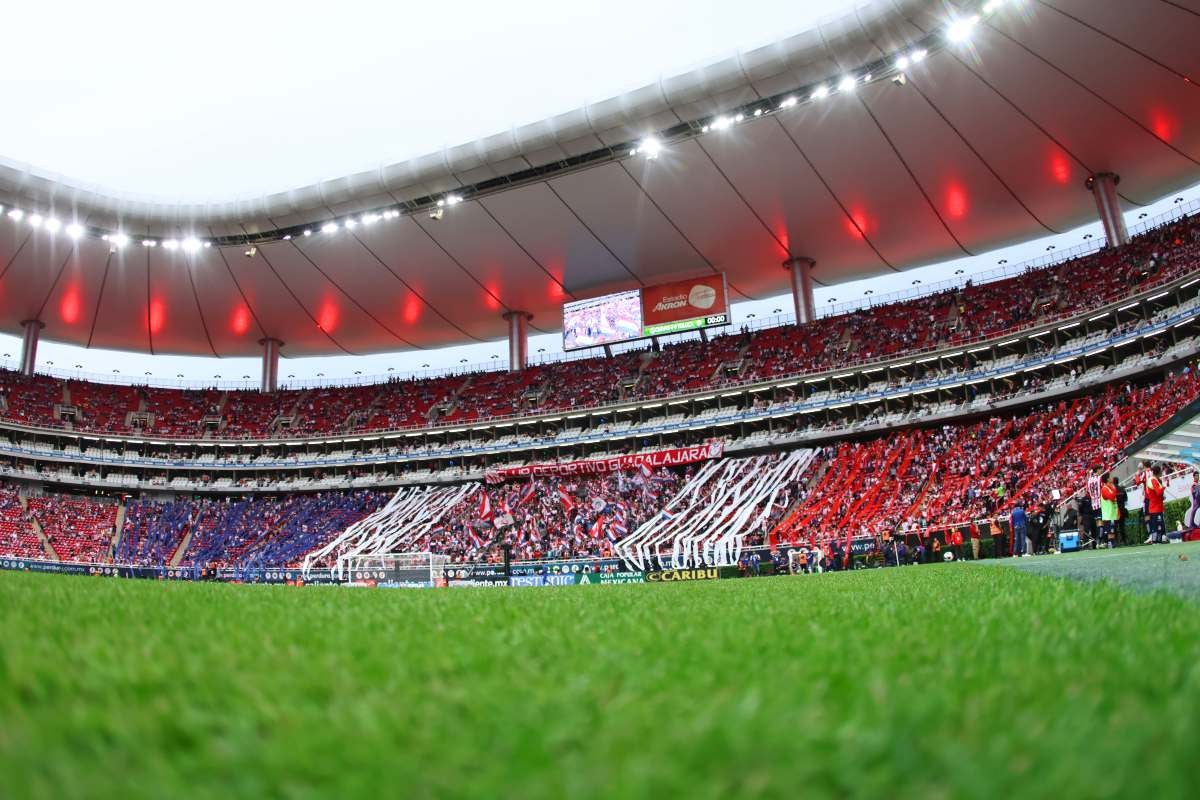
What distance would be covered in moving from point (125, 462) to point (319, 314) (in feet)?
50.3

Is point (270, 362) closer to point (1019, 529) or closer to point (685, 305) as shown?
point (685, 305)

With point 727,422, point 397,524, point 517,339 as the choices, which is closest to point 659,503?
point 727,422

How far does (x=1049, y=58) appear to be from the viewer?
27.6m

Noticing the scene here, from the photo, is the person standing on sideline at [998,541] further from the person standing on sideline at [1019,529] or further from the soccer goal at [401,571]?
the soccer goal at [401,571]

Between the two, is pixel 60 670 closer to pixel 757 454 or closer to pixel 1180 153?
pixel 757 454

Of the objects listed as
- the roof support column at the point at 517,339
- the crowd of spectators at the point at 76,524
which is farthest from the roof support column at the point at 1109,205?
the crowd of spectators at the point at 76,524

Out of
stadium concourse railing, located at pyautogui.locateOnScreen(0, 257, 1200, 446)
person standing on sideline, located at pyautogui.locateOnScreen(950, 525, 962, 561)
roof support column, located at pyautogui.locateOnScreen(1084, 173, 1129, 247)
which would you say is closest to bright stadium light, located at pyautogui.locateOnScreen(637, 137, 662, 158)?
stadium concourse railing, located at pyautogui.locateOnScreen(0, 257, 1200, 446)

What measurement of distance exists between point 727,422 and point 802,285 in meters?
9.55

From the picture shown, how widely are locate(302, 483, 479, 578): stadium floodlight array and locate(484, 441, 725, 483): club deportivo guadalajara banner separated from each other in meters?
2.53

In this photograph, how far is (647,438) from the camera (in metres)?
42.3

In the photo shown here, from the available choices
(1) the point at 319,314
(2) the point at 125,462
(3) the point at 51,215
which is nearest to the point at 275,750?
(3) the point at 51,215

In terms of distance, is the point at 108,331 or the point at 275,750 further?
the point at 108,331

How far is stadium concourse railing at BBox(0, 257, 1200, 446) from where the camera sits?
30.8 m

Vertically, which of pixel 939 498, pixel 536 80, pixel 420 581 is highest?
pixel 536 80
